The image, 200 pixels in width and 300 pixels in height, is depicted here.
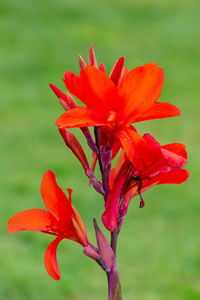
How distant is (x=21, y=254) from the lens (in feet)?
9.66

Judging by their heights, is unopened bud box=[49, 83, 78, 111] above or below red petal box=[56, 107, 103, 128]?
above

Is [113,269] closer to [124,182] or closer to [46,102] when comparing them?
[124,182]

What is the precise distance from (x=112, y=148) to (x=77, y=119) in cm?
11

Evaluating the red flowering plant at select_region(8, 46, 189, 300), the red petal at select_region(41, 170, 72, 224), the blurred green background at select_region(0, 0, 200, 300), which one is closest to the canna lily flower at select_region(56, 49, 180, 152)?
the red flowering plant at select_region(8, 46, 189, 300)

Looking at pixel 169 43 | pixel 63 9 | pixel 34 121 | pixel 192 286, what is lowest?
pixel 192 286

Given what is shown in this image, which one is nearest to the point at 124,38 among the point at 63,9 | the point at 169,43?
the point at 169,43

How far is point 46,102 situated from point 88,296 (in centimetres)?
268

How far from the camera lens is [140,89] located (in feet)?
2.91

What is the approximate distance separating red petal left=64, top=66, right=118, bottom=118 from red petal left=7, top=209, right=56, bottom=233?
18cm

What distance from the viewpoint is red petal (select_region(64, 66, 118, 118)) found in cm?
87

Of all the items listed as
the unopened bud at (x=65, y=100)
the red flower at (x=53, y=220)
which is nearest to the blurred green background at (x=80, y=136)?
the red flower at (x=53, y=220)

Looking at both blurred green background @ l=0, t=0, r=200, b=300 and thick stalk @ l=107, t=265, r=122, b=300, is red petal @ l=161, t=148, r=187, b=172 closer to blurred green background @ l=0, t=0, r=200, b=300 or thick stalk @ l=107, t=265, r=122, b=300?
thick stalk @ l=107, t=265, r=122, b=300

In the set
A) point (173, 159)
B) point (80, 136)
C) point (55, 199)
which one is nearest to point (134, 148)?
point (173, 159)

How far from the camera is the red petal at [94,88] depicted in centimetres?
87
